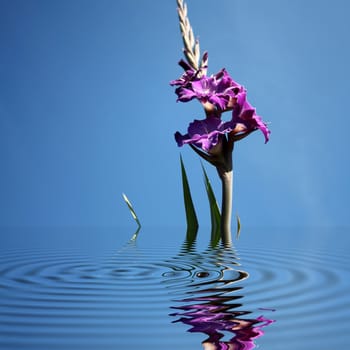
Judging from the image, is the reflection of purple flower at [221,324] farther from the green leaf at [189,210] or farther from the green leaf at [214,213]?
the green leaf at [189,210]

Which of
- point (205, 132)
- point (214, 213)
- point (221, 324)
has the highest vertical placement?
point (205, 132)

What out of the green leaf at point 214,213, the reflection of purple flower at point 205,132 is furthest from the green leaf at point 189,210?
the reflection of purple flower at point 205,132

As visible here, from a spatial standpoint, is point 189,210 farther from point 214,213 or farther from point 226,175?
point 226,175

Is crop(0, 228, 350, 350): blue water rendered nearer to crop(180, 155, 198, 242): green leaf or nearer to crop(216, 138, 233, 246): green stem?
crop(216, 138, 233, 246): green stem

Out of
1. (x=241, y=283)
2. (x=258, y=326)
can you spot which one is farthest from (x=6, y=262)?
(x=258, y=326)

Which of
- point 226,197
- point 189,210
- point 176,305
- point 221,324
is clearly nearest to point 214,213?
point 189,210

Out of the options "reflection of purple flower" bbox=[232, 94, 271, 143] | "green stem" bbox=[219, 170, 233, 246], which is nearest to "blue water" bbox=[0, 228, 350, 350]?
"green stem" bbox=[219, 170, 233, 246]

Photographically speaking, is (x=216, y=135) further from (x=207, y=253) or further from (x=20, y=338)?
(x=20, y=338)
